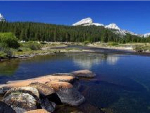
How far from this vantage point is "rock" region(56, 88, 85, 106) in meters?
26.3

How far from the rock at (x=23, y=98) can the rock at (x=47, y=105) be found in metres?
0.96

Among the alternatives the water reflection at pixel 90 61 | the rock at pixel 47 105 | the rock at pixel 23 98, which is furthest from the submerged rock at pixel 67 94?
the water reflection at pixel 90 61

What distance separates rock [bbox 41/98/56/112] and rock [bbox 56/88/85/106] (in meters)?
1.65

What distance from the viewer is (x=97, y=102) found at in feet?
91.4

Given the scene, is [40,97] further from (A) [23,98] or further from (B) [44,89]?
(B) [44,89]

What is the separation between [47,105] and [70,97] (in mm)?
3422

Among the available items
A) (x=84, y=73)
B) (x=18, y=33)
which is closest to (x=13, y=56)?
A: (x=84, y=73)

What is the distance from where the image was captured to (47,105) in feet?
78.9

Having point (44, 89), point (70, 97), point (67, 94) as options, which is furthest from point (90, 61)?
point (44, 89)

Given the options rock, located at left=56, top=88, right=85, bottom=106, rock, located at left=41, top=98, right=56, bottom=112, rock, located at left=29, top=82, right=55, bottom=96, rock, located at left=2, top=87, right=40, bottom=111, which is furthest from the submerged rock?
rock, located at left=2, top=87, right=40, bottom=111

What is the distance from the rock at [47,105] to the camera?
23544 millimetres

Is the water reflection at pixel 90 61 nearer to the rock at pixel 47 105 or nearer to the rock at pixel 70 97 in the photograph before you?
the rock at pixel 70 97

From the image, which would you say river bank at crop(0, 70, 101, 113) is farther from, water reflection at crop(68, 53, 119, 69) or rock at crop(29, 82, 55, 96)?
water reflection at crop(68, 53, 119, 69)

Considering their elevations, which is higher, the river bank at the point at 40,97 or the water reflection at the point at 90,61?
the river bank at the point at 40,97
